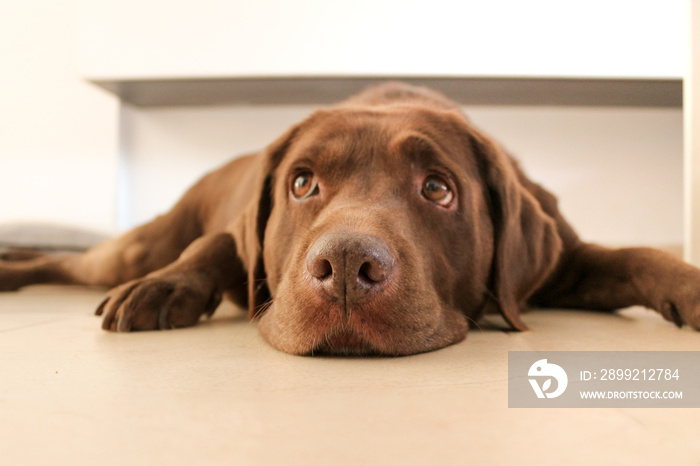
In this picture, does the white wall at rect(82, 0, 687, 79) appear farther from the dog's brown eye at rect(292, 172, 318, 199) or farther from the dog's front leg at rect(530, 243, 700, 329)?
the dog's brown eye at rect(292, 172, 318, 199)

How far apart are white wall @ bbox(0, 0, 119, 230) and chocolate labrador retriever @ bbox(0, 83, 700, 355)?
507 centimetres

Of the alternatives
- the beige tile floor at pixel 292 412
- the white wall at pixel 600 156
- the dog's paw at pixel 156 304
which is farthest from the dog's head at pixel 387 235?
the white wall at pixel 600 156

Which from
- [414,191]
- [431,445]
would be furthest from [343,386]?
[414,191]

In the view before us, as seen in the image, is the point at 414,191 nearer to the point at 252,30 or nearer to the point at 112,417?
the point at 112,417

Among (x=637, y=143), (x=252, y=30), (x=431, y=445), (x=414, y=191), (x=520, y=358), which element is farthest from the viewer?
(x=637, y=143)

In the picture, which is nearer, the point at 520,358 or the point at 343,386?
the point at 343,386

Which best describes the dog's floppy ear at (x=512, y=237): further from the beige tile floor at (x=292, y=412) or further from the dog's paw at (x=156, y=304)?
the dog's paw at (x=156, y=304)

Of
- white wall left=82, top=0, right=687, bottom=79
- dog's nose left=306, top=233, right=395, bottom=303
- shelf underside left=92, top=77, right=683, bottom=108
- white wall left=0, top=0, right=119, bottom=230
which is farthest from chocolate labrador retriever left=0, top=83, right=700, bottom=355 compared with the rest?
white wall left=0, top=0, right=119, bottom=230

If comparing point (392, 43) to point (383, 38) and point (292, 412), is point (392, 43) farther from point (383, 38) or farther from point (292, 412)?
point (292, 412)

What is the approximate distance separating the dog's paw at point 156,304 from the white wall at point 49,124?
5291 mm

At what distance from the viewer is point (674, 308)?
220 centimetres

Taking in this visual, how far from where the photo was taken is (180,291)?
2.30 m

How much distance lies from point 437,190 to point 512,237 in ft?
1.21

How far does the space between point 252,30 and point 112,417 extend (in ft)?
15.7
